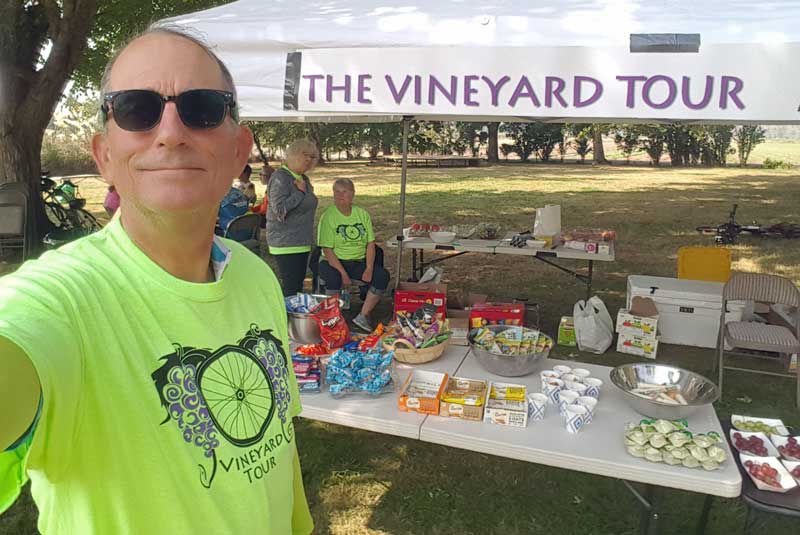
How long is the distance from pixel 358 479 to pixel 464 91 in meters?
2.13

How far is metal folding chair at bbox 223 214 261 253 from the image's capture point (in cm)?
564

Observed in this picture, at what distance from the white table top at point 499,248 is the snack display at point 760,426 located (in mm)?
2722

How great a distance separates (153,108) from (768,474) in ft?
7.21

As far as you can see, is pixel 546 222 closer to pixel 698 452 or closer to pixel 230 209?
pixel 230 209

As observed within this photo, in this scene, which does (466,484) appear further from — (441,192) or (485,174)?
(485,174)

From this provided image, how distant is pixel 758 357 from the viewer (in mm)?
4410

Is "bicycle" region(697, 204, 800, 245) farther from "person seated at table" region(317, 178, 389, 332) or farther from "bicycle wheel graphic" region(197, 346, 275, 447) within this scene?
"bicycle wheel graphic" region(197, 346, 275, 447)

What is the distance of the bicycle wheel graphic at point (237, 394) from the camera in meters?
0.83

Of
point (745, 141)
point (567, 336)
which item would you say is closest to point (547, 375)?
point (567, 336)

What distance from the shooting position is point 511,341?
2561 mm

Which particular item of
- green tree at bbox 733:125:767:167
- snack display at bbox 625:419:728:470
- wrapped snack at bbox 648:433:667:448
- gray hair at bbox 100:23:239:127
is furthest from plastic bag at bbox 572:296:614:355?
green tree at bbox 733:125:767:167

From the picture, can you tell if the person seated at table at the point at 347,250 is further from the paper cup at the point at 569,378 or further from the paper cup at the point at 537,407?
the paper cup at the point at 537,407

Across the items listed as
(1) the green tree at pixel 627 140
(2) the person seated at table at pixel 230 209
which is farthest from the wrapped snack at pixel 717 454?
(1) the green tree at pixel 627 140

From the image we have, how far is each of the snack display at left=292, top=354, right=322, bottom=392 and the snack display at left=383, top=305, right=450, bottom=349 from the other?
41 cm
